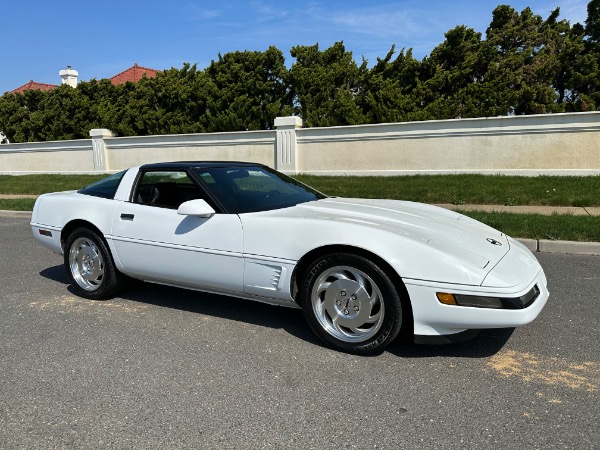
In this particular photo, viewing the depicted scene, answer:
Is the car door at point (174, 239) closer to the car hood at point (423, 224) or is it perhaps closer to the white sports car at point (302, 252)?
the white sports car at point (302, 252)

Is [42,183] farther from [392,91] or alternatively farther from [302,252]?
[302,252]

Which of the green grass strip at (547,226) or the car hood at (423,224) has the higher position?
the car hood at (423,224)

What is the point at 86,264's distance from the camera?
4.70m

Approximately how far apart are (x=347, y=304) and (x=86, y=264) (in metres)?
2.77

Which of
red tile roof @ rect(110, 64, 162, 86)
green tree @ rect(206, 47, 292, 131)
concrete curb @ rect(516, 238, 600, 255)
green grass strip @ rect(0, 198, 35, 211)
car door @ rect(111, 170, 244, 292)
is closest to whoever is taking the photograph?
car door @ rect(111, 170, 244, 292)

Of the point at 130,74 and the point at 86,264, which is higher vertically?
the point at 130,74

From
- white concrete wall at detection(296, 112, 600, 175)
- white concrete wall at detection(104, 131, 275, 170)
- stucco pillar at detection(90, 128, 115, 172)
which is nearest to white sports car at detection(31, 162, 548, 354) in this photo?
white concrete wall at detection(296, 112, 600, 175)

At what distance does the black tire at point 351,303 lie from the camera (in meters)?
3.14

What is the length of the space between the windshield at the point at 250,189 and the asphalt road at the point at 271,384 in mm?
959

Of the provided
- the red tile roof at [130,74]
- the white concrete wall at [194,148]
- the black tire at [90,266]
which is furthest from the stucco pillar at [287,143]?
the red tile roof at [130,74]

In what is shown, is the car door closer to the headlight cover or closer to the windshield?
the windshield

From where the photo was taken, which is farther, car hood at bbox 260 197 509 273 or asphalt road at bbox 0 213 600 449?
car hood at bbox 260 197 509 273

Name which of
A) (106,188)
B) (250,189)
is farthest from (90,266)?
(250,189)

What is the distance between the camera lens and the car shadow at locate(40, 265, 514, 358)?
3.38 m
